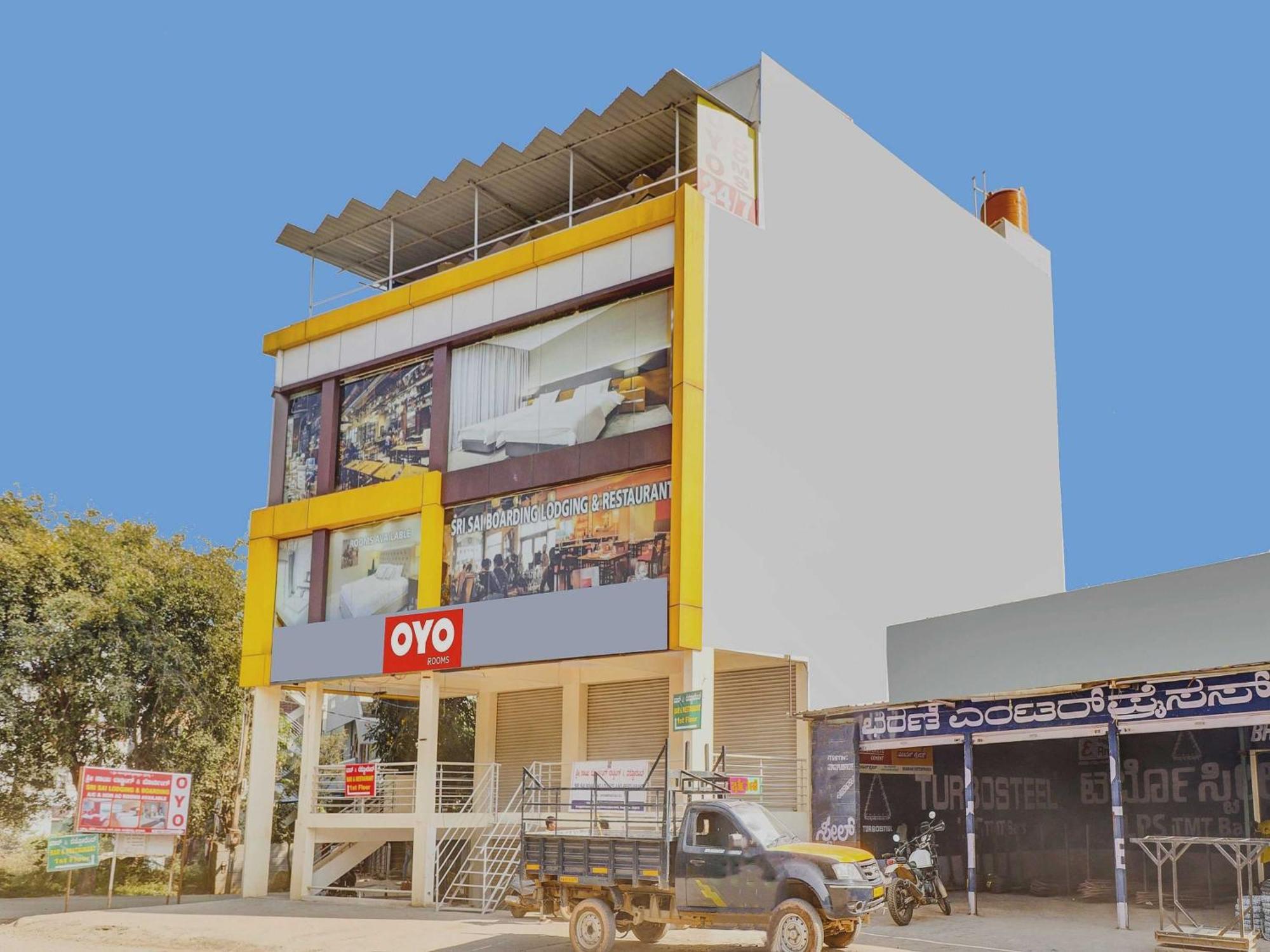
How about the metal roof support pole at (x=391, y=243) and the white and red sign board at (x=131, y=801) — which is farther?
the metal roof support pole at (x=391, y=243)

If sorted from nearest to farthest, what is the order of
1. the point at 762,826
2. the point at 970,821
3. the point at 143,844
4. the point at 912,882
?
the point at 762,826 < the point at 912,882 < the point at 970,821 < the point at 143,844

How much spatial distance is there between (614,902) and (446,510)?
47.2ft

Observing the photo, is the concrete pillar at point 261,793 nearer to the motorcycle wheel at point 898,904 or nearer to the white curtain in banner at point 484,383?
the white curtain in banner at point 484,383

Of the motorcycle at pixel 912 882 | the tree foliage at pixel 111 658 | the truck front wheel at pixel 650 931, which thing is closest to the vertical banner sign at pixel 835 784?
the motorcycle at pixel 912 882

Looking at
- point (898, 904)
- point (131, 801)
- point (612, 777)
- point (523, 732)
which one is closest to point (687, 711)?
point (612, 777)

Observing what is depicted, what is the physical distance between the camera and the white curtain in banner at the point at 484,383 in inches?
1216

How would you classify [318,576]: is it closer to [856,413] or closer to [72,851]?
[72,851]

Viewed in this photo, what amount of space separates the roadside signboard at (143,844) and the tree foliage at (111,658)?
8499 mm

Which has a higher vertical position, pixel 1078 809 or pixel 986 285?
pixel 986 285

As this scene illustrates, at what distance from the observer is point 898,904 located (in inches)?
827

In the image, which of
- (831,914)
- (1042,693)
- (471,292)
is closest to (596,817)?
(831,914)

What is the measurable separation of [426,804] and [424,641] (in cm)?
380

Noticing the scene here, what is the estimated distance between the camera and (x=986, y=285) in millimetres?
39875

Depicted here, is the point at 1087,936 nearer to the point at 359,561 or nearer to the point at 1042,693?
the point at 1042,693
